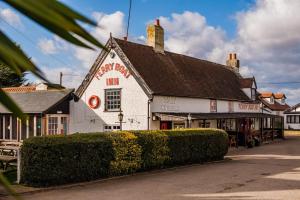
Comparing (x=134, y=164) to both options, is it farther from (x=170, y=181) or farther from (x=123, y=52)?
(x=123, y=52)

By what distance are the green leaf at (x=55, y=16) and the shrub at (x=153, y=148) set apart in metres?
17.3

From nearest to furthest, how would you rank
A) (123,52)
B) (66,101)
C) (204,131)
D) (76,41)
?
(76,41) < (204,131) < (123,52) < (66,101)

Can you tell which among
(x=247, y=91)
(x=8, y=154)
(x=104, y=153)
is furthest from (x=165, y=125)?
(x=247, y=91)

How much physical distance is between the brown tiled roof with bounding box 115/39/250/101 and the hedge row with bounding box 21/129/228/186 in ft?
24.5

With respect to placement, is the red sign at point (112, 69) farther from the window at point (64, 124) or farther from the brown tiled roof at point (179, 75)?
the window at point (64, 124)

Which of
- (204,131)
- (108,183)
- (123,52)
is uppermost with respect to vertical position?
(123,52)

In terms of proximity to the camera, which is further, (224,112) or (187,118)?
(224,112)

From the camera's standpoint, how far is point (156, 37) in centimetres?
3319

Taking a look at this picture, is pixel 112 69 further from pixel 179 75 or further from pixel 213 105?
pixel 213 105

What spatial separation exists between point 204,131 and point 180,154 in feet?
8.65

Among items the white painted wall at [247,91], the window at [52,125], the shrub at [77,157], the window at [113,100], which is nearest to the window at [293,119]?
the white painted wall at [247,91]

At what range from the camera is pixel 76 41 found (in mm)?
726

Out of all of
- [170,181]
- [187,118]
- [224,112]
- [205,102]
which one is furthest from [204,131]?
[224,112]

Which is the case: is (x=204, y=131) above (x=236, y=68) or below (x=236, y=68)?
below
